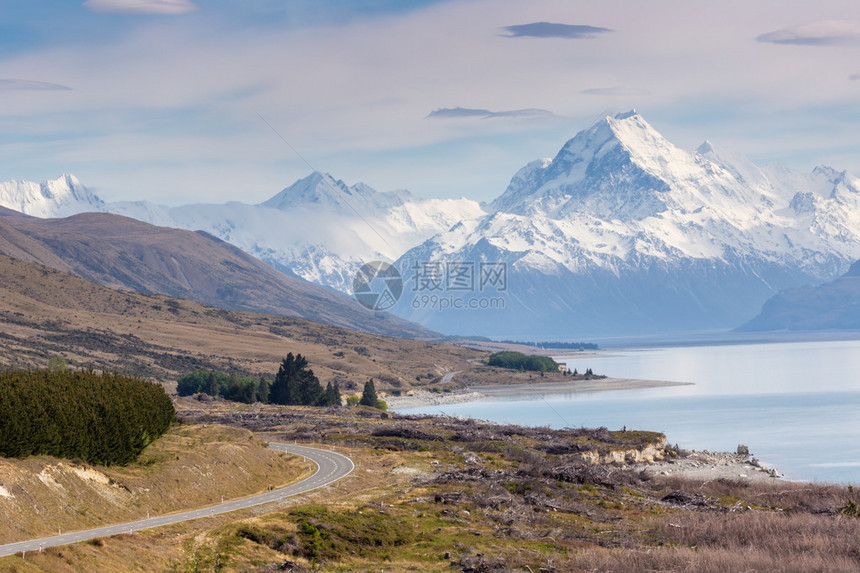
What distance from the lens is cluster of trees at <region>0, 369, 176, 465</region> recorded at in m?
38.7

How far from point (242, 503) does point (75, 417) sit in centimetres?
857

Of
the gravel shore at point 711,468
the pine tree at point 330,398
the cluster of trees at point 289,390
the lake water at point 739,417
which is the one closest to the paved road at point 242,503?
the gravel shore at point 711,468

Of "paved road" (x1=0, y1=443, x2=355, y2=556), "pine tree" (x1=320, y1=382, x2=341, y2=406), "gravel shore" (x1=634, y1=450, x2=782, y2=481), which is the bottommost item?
"paved road" (x1=0, y1=443, x2=355, y2=556)

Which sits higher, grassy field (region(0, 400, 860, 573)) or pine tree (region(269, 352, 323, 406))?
pine tree (region(269, 352, 323, 406))

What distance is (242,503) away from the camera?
44625 millimetres

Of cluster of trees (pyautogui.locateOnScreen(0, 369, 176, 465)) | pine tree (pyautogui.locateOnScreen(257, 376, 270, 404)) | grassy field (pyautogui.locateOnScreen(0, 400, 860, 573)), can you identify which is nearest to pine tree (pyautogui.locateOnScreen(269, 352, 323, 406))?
pine tree (pyautogui.locateOnScreen(257, 376, 270, 404))

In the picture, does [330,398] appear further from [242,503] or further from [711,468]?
[242,503]

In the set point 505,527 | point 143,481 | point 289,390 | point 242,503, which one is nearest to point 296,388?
point 289,390

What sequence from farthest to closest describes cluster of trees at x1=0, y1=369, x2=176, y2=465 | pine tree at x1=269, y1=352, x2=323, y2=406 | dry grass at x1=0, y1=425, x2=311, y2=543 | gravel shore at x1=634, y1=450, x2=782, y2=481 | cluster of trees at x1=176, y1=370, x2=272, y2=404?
cluster of trees at x1=176, y1=370, x2=272, y2=404
pine tree at x1=269, y1=352, x2=323, y2=406
gravel shore at x1=634, y1=450, x2=782, y2=481
cluster of trees at x1=0, y1=369, x2=176, y2=465
dry grass at x1=0, y1=425, x2=311, y2=543

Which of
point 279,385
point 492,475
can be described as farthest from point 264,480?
point 279,385

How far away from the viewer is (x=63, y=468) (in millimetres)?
39312

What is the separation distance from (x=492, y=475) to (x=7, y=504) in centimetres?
2805

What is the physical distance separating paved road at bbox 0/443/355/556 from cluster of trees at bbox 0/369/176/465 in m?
4.71

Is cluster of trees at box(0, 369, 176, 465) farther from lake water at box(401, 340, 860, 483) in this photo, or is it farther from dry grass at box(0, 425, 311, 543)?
lake water at box(401, 340, 860, 483)
